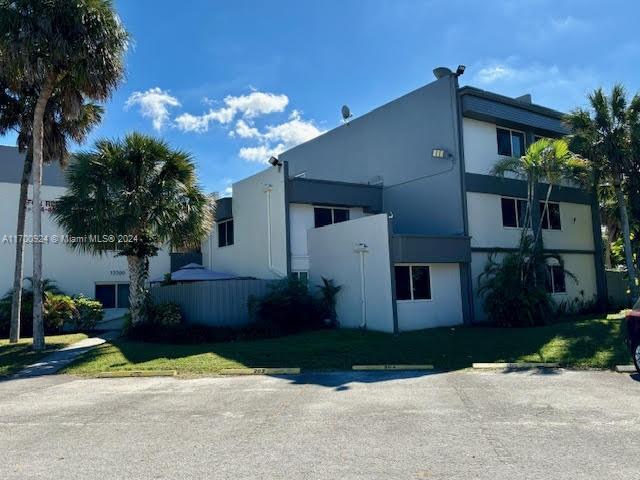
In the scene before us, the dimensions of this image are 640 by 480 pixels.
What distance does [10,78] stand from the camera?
48.4ft

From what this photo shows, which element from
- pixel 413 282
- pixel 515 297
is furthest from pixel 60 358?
pixel 515 297

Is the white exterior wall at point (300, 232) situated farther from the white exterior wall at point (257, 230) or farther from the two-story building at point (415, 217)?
the white exterior wall at point (257, 230)

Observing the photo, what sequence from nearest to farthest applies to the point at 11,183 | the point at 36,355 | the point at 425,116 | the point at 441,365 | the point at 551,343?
the point at 441,365
the point at 551,343
the point at 36,355
the point at 425,116
the point at 11,183

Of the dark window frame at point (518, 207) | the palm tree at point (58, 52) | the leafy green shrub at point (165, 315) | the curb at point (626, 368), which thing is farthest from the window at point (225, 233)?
the curb at point (626, 368)

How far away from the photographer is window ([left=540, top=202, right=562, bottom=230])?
22047 mm

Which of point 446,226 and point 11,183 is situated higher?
point 11,183

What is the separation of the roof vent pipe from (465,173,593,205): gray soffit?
3.96 m

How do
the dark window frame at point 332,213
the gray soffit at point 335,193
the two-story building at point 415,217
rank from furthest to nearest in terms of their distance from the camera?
the dark window frame at point 332,213 < the gray soffit at point 335,193 < the two-story building at point 415,217

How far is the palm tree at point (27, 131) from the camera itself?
1672 centimetres

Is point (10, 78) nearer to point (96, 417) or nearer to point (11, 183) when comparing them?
point (11, 183)

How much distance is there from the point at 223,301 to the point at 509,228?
1142 centimetres

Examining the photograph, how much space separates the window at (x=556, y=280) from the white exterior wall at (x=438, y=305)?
4.99 meters

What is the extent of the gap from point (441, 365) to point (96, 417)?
23.5 ft

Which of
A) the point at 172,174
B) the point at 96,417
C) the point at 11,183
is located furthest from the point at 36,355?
the point at 11,183
